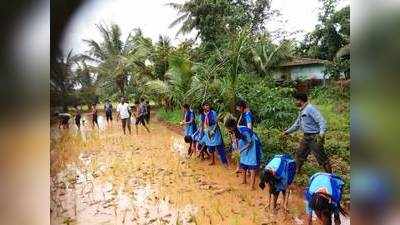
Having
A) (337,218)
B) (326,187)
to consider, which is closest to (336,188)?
(326,187)

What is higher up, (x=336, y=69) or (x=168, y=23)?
(x=168, y=23)

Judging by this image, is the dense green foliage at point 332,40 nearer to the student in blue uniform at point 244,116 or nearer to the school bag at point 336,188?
the student in blue uniform at point 244,116

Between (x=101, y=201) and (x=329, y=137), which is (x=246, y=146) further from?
(x=101, y=201)

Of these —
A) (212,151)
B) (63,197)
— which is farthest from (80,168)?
(212,151)

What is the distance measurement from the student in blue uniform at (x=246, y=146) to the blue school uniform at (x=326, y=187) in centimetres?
31

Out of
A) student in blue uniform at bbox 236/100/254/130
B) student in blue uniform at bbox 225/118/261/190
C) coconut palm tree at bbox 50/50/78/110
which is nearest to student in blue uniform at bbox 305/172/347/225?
student in blue uniform at bbox 225/118/261/190

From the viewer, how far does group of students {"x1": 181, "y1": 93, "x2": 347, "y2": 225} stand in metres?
2.26

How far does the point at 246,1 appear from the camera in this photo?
96.1 inches

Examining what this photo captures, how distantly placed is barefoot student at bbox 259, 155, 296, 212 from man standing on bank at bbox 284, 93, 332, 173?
49 millimetres

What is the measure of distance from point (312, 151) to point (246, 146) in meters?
0.37

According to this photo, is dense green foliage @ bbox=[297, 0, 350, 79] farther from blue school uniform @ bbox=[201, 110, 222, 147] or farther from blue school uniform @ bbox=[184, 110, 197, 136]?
blue school uniform @ bbox=[184, 110, 197, 136]
